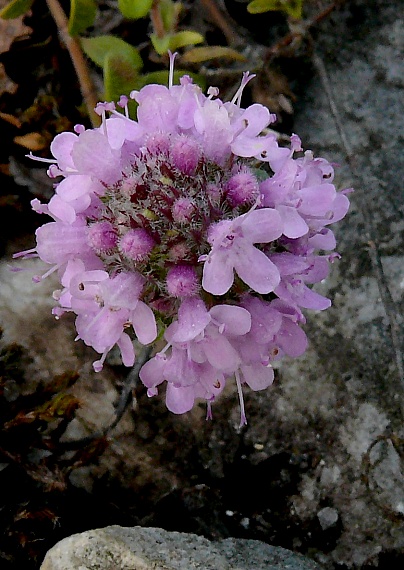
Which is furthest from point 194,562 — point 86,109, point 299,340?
point 86,109

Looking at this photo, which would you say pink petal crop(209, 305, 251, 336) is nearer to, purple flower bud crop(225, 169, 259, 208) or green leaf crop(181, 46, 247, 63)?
purple flower bud crop(225, 169, 259, 208)

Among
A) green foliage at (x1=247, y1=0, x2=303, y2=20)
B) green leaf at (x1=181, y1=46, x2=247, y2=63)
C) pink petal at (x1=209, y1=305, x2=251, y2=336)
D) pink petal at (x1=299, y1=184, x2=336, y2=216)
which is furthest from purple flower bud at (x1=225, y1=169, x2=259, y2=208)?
green foliage at (x1=247, y1=0, x2=303, y2=20)

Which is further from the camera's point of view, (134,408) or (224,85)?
(224,85)

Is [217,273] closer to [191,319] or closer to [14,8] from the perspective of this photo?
[191,319]

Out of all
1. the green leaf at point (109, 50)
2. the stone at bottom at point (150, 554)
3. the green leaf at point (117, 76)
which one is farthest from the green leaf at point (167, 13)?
the stone at bottom at point (150, 554)

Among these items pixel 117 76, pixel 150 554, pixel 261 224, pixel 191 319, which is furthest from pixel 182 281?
pixel 117 76

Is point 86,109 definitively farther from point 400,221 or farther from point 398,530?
point 398,530

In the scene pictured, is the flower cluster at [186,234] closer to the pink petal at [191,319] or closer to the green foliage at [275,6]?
the pink petal at [191,319]
